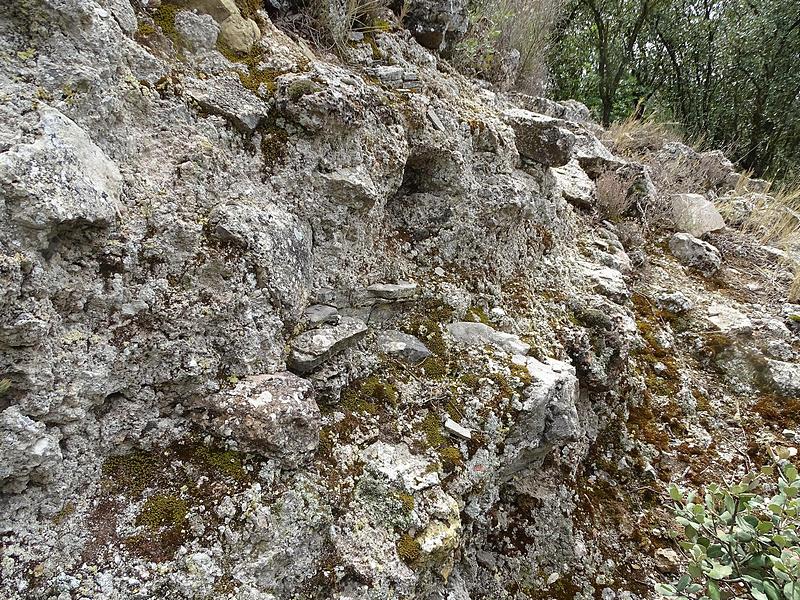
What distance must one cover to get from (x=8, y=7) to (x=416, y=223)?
227 centimetres

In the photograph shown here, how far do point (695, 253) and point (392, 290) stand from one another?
3.74 m

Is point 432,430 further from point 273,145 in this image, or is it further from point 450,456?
point 273,145

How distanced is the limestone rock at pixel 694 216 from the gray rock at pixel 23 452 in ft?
19.0

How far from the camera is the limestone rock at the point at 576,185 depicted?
16.0ft

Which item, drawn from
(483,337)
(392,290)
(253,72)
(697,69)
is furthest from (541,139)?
(697,69)

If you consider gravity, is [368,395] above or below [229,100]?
below

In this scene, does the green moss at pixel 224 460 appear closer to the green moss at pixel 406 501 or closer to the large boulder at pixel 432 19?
the green moss at pixel 406 501

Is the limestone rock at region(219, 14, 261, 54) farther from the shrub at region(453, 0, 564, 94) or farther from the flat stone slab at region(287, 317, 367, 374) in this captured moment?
the shrub at region(453, 0, 564, 94)

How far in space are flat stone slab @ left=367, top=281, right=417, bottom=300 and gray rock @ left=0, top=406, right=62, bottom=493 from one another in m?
1.65

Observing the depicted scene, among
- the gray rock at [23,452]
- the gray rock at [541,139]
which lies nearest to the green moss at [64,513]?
the gray rock at [23,452]

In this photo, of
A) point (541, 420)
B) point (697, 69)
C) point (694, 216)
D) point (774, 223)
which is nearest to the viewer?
point (541, 420)

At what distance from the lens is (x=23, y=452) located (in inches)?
67.2

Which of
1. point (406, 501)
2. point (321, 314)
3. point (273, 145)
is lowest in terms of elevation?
point (406, 501)

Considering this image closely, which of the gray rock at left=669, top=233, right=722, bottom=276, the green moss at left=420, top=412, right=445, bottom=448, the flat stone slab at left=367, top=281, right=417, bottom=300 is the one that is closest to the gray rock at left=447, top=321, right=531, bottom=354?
the flat stone slab at left=367, top=281, right=417, bottom=300
